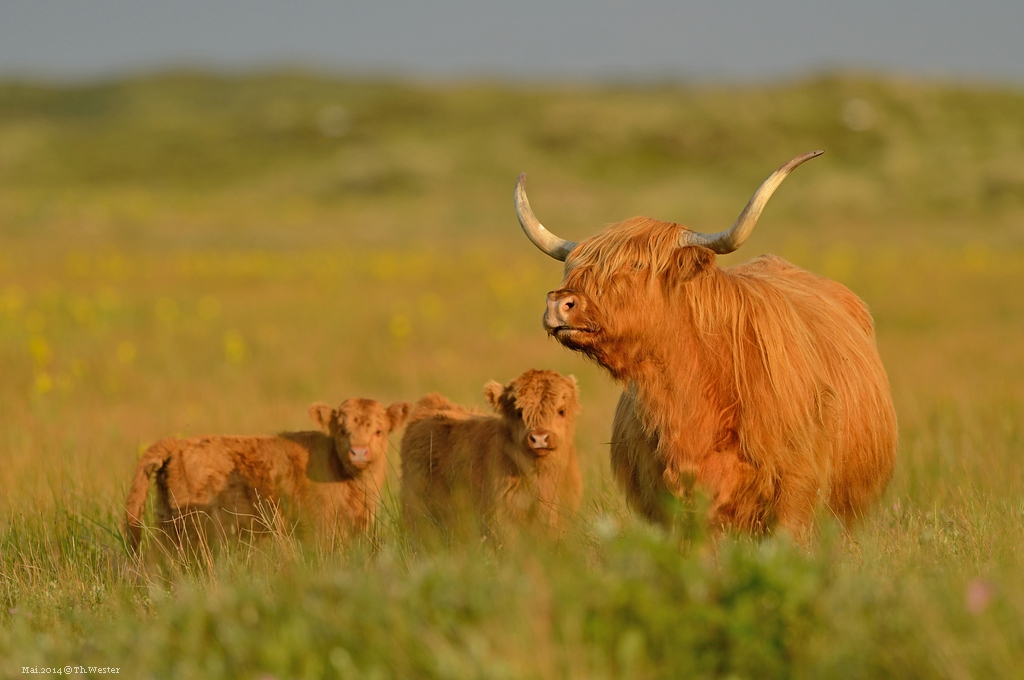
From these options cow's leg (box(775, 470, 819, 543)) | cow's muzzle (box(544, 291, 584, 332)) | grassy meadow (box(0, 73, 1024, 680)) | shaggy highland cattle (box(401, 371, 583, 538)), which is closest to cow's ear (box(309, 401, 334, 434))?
shaggy highland cattle (box(401, 371, 583, 538))

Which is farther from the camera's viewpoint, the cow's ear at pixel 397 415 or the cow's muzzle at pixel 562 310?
the cow's ear at pixel 397 415

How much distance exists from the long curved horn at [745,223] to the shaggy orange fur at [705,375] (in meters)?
0.06

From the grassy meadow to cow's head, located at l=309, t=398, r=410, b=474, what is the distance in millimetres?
354

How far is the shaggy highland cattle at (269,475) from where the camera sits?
571 centimetres

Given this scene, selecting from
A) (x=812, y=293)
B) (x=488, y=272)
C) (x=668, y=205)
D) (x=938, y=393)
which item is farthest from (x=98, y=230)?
(x=812, y=293)

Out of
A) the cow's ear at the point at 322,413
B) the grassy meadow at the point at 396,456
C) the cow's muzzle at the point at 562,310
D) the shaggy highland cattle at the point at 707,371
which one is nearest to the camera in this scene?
the grassy meadow at the point at 396,456

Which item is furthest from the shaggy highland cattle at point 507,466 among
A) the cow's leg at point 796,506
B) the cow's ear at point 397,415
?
the cow's leg at point 796,506

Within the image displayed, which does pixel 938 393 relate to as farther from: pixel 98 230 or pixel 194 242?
pixel 98 230

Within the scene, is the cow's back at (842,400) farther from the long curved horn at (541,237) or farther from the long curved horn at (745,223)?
the long curved horn at (541,237)

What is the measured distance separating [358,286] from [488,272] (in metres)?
3.47

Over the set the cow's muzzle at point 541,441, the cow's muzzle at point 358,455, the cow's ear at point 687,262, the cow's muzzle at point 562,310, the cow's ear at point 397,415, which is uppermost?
the cow's ear at point 687,262

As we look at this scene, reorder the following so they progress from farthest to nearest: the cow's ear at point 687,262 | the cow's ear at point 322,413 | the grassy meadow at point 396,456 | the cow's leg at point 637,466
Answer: the cow's ear at point 322,413 < the cow's leg at point 637,466 < the cow's ear at point 687,262 < the grassy meadow at point 396,456

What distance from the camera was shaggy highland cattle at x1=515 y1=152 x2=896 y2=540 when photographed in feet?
14.6

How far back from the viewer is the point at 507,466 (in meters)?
5.77
